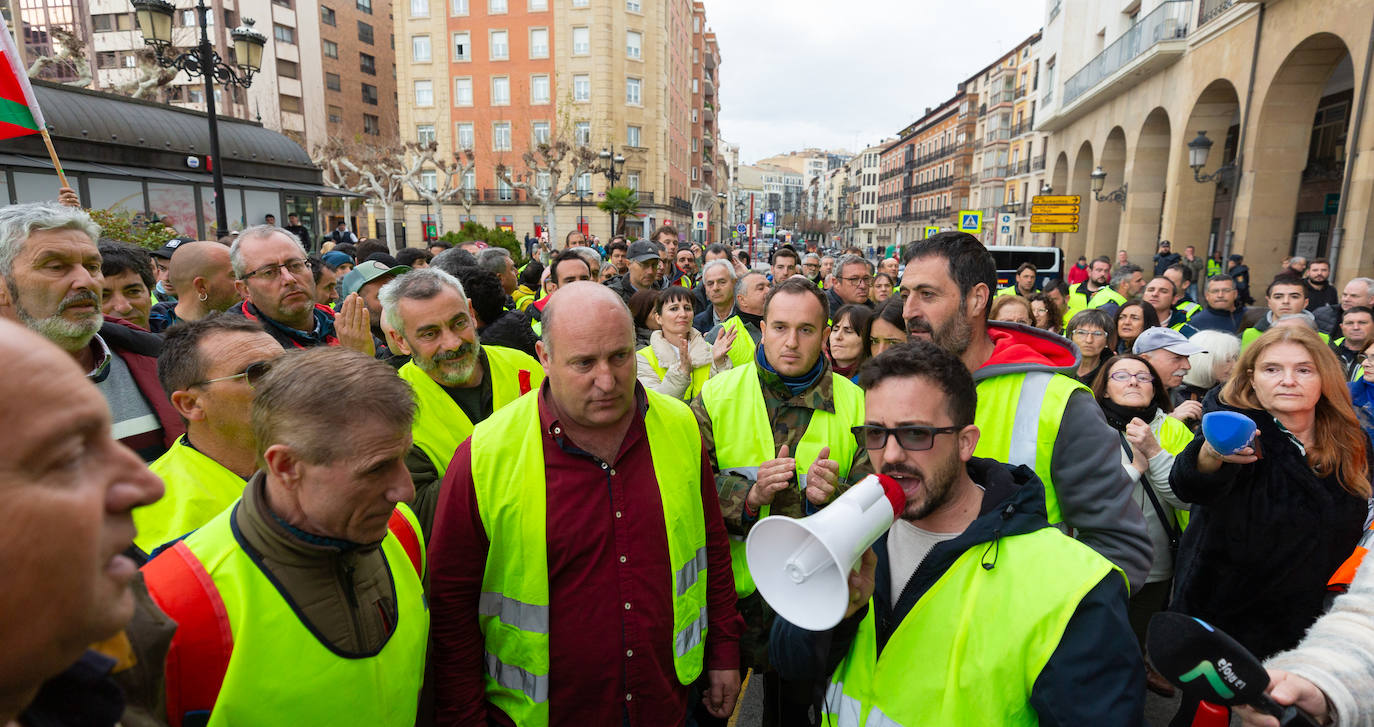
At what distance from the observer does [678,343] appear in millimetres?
4727

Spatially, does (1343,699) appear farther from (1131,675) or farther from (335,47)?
(335,47)

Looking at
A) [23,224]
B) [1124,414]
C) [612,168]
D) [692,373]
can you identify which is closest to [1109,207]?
[612,168]

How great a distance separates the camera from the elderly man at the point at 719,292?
651 centimetres

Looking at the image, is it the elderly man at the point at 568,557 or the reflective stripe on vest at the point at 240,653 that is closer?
the reflective stripe on vest at the point at 240,653

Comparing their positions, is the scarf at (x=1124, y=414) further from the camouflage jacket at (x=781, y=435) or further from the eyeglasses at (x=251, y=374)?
the eyeglasses at (x=251, y=374)

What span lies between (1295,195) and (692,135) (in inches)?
2144

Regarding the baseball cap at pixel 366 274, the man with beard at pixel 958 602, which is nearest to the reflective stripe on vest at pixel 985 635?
the man with beard at pixel 958 602

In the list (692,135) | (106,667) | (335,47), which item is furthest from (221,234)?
(692,135)

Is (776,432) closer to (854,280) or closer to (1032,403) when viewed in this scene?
(1032,403)

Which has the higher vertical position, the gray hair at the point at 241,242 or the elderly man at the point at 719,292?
the gray hair at the point at 241,242

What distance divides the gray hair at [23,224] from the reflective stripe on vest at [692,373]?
288cm

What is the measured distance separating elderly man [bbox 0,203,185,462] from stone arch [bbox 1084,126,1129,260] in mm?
25609

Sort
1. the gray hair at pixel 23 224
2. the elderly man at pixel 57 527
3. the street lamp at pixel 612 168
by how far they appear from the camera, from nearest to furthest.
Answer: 1. the elderly man at pixel 57 527
2. the gray hair at pixel 23 224
3. the street lamp at pixel 612 168

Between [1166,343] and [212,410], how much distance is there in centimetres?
530
